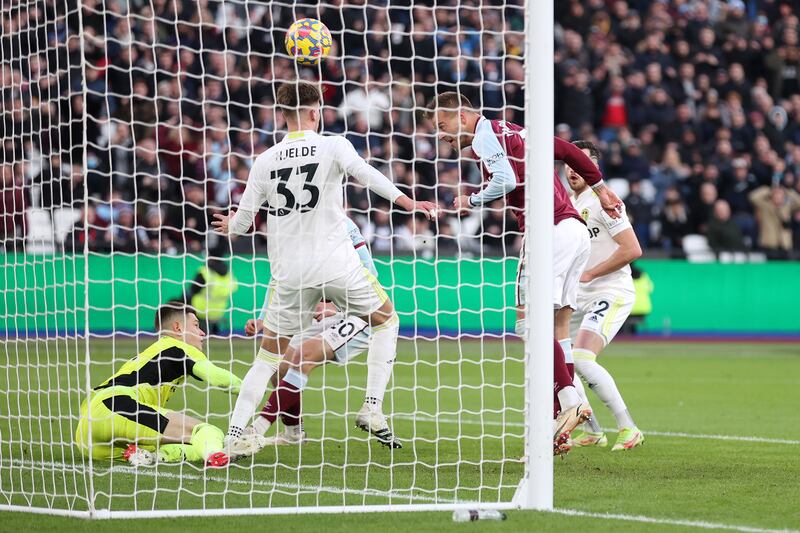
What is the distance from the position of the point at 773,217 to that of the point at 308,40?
52.1 ft

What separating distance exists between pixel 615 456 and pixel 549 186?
2650 mm

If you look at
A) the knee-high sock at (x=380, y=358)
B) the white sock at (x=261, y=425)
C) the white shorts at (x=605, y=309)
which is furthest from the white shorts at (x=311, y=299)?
the white shorts at (x=605, y=309)

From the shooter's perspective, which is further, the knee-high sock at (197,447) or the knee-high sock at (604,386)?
the knee-high sock at (604,386)

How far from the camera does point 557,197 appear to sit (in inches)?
335

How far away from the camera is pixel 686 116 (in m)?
23.4

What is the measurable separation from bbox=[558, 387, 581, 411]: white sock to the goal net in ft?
1.19

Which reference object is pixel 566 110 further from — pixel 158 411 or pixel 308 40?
pixel 158 411

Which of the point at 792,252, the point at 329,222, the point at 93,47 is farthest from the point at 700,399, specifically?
the point at 792,252

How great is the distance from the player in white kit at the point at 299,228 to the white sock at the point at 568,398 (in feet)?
4.37

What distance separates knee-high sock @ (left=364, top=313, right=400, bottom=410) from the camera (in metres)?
8.20

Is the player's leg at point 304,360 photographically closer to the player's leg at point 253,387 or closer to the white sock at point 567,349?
the player's leg at point 253,387

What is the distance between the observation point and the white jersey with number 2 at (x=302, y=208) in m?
7.37

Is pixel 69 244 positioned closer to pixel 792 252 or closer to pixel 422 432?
pixel 422 432

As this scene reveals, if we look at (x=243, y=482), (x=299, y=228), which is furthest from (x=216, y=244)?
(x=243, y=482)
